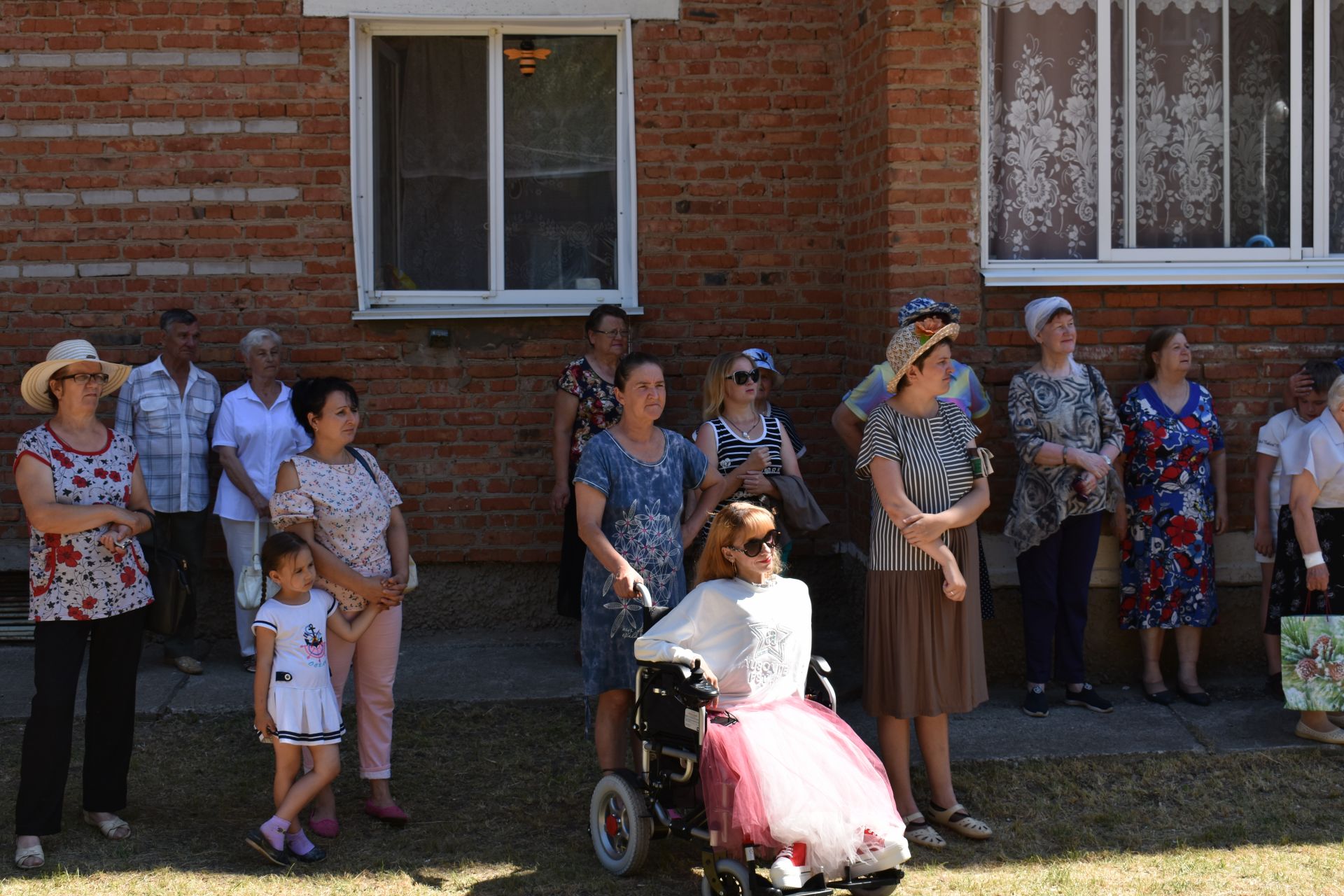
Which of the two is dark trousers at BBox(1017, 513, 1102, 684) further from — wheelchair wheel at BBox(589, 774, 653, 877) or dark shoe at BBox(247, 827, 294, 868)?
dark shoe at BBox(247, 827, 294, 868)

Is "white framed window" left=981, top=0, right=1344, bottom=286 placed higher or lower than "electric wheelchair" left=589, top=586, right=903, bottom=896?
higher

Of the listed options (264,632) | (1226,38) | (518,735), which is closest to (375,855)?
(264,632)

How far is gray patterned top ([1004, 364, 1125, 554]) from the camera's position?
6.42 m

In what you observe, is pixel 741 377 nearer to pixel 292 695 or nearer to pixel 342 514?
pixel 342 514

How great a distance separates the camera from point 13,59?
24.3 ft

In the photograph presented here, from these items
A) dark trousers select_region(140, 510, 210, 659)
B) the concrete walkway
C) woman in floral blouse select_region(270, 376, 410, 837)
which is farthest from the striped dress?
dark trousers select_region(140, 510, 210, 659)

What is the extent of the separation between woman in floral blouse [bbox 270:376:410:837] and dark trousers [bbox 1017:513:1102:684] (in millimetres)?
2964

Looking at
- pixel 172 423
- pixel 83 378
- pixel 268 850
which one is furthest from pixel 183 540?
pixel 268 850

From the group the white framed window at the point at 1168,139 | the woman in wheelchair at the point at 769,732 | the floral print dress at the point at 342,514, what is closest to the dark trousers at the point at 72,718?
the floral print dress at the point at 342,514

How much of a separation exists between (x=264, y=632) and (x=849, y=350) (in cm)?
382

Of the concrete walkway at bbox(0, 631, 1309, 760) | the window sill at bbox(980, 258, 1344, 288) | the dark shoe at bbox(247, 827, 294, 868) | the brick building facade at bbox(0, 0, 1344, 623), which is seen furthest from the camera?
the brick building facade at bbox(0, 0, 1344, 623)

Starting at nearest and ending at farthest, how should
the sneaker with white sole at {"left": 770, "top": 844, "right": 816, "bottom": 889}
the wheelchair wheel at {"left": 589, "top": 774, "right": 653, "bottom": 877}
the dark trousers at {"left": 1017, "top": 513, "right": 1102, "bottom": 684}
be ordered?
the sneaker with white sole at {"left": 770, "top": 844, "right": 816, "bottom": 889} < the wheelchair wheel at {"left": 589, "top": 774, "right": 653, "bottom": 877} < the dark trousers at {"left": 1017, "top": 513, "right": 1102, "bottom": 684}

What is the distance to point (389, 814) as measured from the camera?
5.32m

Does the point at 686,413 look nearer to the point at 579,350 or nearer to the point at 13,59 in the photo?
the point at 579,350
